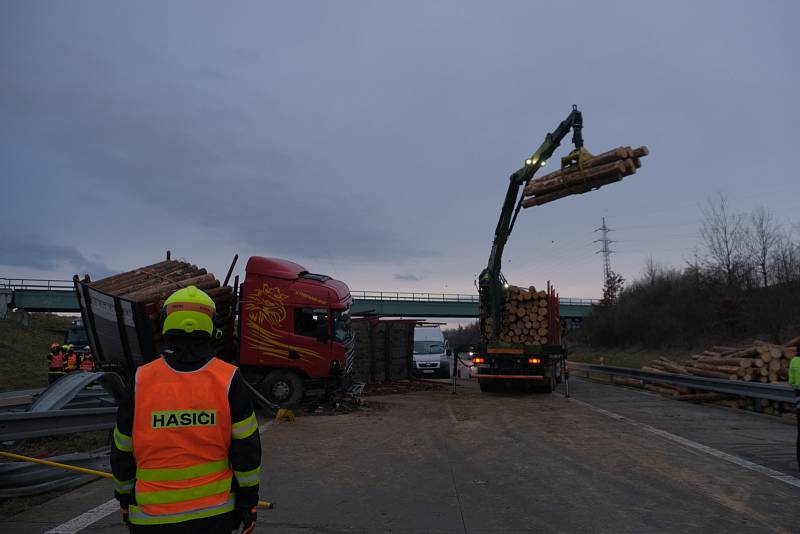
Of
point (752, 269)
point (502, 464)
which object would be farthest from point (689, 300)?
point (502, 464)

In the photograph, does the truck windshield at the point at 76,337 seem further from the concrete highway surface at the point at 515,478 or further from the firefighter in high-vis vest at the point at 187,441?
the firefighter in high-vis vest at the point at 187,441

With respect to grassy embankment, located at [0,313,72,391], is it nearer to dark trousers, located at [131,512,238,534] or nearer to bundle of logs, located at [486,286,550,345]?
bundle of logs, located at [486,286,550,345]

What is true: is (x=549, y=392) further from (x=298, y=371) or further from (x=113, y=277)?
(x=113, y=277)

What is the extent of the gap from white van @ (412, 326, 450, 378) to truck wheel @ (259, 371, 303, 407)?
10.6 metres

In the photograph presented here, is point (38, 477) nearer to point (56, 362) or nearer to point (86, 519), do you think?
point (86, 519)

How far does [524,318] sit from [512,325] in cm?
38

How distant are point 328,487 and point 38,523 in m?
2.64

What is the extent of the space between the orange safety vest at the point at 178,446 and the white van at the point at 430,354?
1966 centimetres

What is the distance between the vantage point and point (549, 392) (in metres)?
16.2

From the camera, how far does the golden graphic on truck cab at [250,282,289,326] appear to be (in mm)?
11648

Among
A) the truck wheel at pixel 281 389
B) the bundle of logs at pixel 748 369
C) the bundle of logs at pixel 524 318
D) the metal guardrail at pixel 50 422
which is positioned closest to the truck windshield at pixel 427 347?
the bundle of logs at pixel 524 318

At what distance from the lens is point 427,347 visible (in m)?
23.2

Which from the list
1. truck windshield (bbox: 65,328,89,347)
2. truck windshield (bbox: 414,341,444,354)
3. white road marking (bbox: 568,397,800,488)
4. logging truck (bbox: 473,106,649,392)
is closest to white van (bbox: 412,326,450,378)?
truck windshield (bbox: 414,341,444,354)

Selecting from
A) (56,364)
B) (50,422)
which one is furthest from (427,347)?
Result: (50,422)
